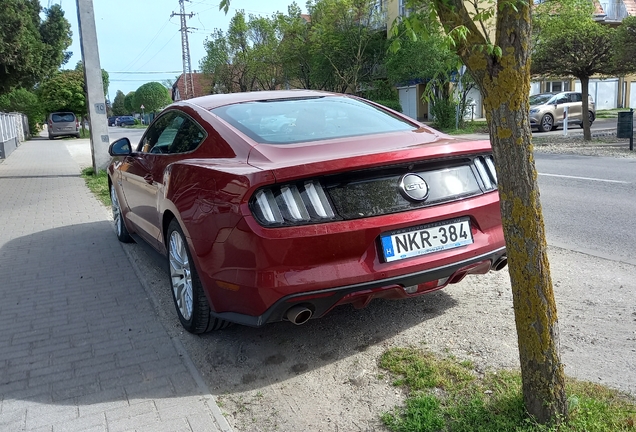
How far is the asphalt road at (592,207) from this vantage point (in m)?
5.90

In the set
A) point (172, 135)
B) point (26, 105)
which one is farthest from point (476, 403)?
point (26, 105)

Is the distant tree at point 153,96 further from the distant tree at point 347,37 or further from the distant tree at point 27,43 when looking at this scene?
the distant tree at point 27,43

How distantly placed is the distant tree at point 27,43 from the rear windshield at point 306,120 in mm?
14672

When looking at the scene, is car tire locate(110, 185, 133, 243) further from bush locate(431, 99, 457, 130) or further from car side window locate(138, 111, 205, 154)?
bush locate(431, 99, 457, 130)

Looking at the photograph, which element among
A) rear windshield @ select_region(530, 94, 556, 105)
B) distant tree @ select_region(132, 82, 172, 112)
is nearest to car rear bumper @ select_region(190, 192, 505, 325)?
rear windshield @ select_region(530, 94, 556, 105)

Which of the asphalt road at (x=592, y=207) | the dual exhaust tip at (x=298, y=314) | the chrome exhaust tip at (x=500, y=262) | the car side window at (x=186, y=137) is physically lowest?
the asphalt road at (x=592, y=207)

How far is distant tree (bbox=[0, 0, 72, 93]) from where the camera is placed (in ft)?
53.4

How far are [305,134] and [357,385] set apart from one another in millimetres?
1629

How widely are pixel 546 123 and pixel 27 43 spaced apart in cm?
2004

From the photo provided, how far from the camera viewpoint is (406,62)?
28188 millimetres

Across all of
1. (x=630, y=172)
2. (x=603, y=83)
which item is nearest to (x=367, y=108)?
(x=630, y=172)

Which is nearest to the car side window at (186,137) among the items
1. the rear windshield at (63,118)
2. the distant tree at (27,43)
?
the distant tree at (27,43)

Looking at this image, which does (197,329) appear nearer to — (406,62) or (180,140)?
(180,140)

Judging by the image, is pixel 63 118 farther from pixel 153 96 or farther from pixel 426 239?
pixel 426 239
